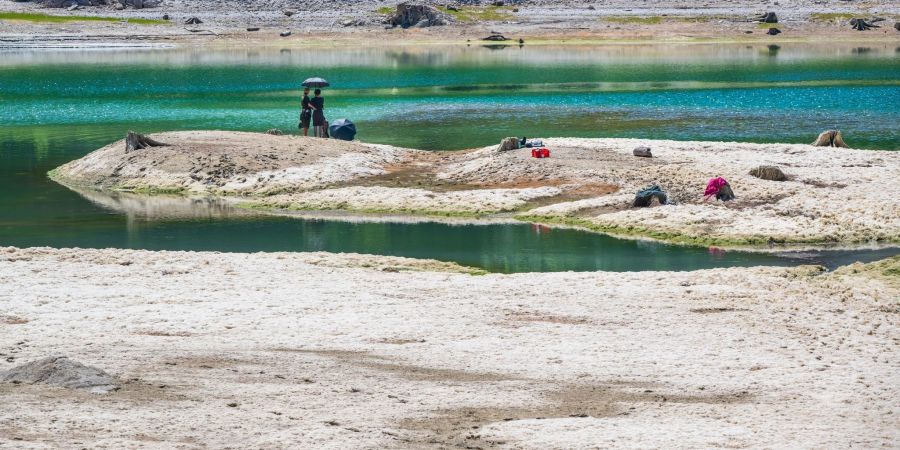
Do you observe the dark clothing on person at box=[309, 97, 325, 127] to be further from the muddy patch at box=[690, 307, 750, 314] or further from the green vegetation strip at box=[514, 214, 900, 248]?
the muddy patch at box=[690, 307, 750, 314]

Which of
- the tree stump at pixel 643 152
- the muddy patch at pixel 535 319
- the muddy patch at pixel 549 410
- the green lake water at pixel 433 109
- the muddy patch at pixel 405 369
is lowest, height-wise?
the green lake water at pixel 433 109

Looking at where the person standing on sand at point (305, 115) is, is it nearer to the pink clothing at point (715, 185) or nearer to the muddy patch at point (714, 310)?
the pink clothing at point (715, 185)

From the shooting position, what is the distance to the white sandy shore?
13398mm

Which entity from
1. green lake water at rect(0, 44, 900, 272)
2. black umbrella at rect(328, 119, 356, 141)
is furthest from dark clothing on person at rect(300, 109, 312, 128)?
green lake water at rect(0, 44, 900, 272)

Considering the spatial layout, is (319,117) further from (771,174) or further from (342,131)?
(771,174)

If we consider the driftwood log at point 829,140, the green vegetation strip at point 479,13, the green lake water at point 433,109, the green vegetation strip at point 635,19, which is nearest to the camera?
the green lake water at point 433,109

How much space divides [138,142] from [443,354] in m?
23.0

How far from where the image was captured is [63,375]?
14727 millimetres

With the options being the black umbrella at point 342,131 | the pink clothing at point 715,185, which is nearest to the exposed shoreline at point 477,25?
the black umbrella at point 342,131

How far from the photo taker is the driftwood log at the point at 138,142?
123ft

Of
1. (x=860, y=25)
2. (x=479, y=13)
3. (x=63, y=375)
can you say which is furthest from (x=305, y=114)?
(x=479, y=13)

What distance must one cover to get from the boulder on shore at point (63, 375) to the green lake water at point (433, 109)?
11.4 m

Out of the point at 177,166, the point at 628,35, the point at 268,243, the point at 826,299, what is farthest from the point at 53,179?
the point at 628,35

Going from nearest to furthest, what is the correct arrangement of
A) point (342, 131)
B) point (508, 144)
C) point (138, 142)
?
point (508, 144), point (138, 142), point (342, 131)
